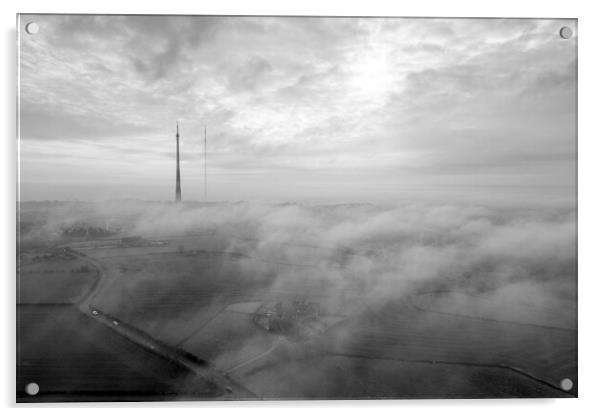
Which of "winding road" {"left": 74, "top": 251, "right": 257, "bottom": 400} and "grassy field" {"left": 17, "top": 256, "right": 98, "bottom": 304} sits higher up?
"grassy field" {"left": 17, "top": 256, "right": 98, "bottom": 304}

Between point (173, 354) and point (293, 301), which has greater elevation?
point (293, 301)

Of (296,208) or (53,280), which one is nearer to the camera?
(53,280)

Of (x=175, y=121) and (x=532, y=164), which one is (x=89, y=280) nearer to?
(x=175, y=121)

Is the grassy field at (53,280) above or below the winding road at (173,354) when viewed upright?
above

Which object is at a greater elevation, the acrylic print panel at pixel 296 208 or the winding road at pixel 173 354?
the acrylic print panel at pixel 296 208

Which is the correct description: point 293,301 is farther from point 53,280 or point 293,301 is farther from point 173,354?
point 53,280

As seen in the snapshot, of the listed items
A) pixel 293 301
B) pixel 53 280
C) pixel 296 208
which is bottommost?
pixel 293 301

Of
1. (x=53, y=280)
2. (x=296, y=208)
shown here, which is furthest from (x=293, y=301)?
(x=53, y=280)

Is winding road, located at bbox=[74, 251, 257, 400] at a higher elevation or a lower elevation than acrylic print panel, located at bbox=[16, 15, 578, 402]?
lower
